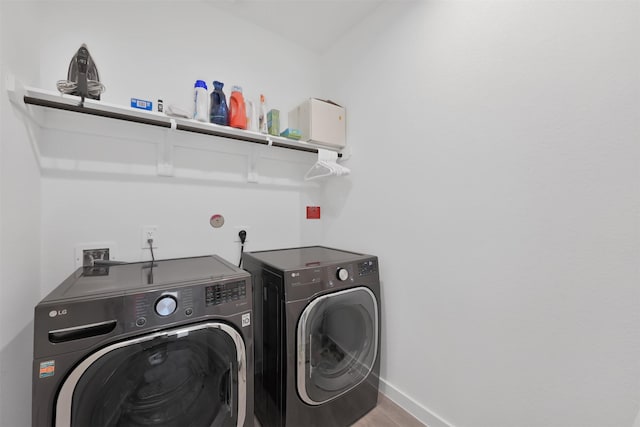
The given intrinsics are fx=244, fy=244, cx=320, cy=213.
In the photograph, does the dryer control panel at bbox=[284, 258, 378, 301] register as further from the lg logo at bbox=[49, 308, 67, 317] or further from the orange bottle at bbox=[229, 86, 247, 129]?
the orange bottle at bbox=[229, 86, 247, 129]

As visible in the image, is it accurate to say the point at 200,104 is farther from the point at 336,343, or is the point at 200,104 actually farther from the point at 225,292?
the point at 336,343

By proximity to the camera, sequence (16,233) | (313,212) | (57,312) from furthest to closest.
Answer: (313,212) < (16,233) < (57,312)

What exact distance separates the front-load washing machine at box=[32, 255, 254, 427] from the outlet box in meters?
0.21

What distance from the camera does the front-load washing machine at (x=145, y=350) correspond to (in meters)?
0.75

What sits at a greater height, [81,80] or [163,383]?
[81,80]

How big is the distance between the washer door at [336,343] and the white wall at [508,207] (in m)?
0.24

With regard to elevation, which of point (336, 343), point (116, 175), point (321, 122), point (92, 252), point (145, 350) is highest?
point (321, 122)

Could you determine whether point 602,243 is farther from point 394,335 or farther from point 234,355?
point 234,355

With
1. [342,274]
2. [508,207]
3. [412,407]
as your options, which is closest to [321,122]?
[342,274]

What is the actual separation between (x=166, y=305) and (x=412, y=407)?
1.50 m

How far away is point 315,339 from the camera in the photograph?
1.28 metres

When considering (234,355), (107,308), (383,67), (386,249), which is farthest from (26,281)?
(383,67)

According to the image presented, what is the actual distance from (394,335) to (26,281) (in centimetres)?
191

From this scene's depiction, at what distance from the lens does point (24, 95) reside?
1.03m
